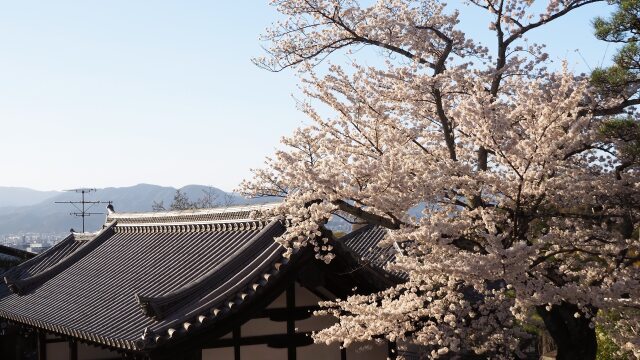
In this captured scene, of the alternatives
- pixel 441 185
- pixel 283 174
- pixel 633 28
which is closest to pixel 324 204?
pixel 283 174

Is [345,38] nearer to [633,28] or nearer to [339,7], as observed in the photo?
[339,7]

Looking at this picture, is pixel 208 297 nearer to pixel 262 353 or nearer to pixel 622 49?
pixel 262 353

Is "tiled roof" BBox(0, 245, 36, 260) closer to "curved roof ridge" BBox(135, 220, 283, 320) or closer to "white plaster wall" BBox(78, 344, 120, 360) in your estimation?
"white plaster wall" BBox(78, 344, 120, 360)

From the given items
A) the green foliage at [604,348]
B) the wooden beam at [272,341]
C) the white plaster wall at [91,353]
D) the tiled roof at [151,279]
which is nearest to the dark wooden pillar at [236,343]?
the wooden beam at [272,341]

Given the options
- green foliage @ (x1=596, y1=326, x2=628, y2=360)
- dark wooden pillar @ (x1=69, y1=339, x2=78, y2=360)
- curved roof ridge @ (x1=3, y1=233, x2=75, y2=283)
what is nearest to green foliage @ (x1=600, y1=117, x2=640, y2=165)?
green foliage @ (x1=596, y1=326, x2=628, y2=360)

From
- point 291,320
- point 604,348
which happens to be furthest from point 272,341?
point 604,348

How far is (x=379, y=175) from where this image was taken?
33.9ft

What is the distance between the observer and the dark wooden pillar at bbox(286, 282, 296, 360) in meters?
12.1

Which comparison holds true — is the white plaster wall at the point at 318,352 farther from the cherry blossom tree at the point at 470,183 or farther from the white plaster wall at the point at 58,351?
the white plaster wall at the point at 58,351

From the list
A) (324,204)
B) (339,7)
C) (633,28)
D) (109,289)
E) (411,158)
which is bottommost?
(109,289)

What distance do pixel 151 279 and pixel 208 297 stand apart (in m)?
3.49

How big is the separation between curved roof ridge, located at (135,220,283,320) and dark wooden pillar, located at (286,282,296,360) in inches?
30.7

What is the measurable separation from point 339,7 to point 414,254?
4027 millimetres

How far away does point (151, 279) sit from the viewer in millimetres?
14539
